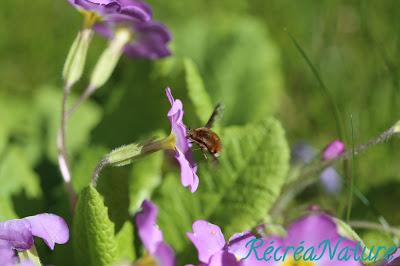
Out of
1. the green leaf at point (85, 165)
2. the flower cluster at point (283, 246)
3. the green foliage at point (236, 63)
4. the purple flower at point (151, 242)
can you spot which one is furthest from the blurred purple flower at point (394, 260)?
the green foliage at point (236, 63)

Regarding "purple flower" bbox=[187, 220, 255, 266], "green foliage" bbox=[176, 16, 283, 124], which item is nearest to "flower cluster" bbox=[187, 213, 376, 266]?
"purple flower" bbox=[187, 220, 255, 266]

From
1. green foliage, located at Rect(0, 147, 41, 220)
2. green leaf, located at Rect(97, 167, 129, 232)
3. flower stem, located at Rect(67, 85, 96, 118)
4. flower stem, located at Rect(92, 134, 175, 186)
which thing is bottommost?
green foliage, located at Rect(0, 147, 41, 220)

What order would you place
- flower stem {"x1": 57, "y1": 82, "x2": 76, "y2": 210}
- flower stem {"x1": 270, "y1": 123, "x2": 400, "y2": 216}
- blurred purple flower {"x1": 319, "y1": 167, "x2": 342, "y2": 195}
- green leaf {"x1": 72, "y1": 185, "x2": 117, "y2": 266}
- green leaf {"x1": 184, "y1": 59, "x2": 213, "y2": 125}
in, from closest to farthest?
1. green leaf {"x1": 72, "y1": 185, "x2": 117, "y2": 266}
2. flower stem {"x1": 270, "y1": 123, "x2": 400, "y2": 216}
3. flower stem {"x1": 57, "y1": 82, "x2": 76, "y2": 210}
4. green leaf {"x1": 184, "y1": 59, "x2": 213, "y2": 125}
5. blurred purple flower {"x1": 319, "y1": 167, "x2": 342, "y2": 195}

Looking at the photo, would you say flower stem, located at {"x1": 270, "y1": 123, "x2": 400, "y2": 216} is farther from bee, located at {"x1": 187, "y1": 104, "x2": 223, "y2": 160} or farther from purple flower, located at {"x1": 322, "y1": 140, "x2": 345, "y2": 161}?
bee, located at {"x1": 187, "y1": 104, "x2": 223, "y2": 160}

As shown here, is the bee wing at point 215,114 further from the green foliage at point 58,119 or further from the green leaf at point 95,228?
the green foliage at point 58,119

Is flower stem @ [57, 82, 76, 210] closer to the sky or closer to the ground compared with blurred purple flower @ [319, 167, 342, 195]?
closer to the sky

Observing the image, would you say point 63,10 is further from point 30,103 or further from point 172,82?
point 172,82

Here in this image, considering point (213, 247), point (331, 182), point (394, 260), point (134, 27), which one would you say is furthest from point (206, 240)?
point (331, 182)

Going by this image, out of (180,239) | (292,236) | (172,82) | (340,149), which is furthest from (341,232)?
(172,82)

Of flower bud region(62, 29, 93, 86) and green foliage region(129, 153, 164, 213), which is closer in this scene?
flower bud region(62, 29, 93, 86)
